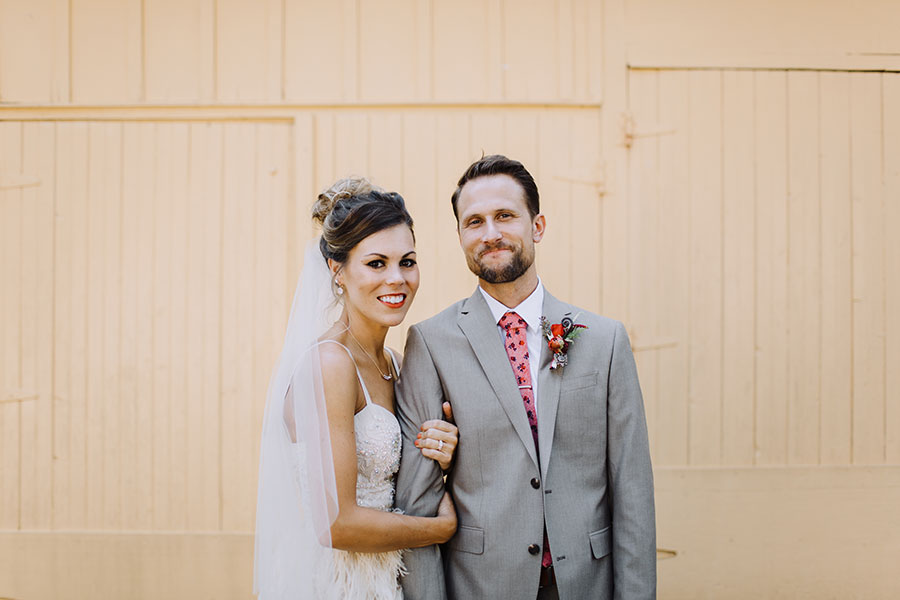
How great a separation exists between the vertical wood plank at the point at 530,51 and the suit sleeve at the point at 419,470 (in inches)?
86.3

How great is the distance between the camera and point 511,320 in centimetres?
237

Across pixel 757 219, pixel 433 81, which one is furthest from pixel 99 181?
pixel 757 219

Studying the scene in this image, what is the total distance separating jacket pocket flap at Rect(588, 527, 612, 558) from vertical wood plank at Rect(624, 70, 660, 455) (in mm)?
1845

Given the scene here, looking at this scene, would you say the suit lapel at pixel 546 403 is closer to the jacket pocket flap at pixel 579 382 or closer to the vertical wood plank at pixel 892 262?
the jacket pocket flap at pixel 579 382

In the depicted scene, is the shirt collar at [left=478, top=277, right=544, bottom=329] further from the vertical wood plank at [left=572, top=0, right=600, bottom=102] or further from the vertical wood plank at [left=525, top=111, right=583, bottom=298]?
the vertical wood plank at [left=572, top=0, right=600, bottom=102]

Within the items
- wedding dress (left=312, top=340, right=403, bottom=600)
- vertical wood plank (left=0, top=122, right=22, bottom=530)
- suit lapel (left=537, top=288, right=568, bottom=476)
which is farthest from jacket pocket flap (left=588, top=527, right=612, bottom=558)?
vertical wood plank (left=0, top=122, right=22, bottom=530)

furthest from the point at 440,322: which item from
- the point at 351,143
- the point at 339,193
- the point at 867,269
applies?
the point at 867,269

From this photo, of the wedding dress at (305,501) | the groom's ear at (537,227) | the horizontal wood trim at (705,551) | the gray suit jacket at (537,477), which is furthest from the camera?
the horizontal wood trim at (705,551)

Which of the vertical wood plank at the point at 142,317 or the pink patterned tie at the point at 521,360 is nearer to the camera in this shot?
the pink patterned tie at the point at 521,360

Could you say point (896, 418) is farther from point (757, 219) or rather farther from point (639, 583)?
point (639, 583)

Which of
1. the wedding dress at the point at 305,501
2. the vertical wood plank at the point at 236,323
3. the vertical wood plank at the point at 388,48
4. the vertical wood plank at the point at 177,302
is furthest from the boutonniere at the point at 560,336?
the vertical wood plank at the point at 177,302

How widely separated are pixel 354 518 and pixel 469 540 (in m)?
0.40

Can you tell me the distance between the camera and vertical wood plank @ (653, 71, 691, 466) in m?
3.94

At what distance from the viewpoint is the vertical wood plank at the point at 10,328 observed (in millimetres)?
3951
